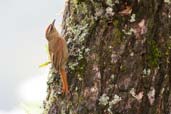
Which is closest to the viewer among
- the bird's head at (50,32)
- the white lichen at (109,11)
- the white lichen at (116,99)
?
the white lichen at (116,99)

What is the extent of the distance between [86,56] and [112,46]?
5.7 inches

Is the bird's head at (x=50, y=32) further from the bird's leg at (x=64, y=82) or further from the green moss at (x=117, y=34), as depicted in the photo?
the green moss at (x=117, y=34)

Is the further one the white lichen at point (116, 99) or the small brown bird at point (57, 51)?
the small brown bird at point (57, 51)

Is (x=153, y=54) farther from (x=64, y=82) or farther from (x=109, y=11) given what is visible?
(x=64, y=82)

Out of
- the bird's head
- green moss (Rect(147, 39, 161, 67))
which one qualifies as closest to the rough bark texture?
green moss (Rect(147, 39, 161, 67))

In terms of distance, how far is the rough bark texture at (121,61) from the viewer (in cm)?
213

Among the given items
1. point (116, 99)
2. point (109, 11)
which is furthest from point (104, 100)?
point (109, 11)

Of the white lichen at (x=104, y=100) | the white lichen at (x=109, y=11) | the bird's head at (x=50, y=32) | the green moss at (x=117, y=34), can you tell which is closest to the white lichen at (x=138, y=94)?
the white lichen at (x=104, y=100)

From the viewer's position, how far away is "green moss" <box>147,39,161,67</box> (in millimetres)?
2150

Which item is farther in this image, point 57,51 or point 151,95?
point 57,51

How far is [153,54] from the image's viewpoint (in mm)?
2156

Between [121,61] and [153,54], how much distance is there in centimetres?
15

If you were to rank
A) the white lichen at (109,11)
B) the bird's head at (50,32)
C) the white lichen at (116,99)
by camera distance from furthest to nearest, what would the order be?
the bird's head at (50,32), the white lichen at (109,11), the white lichen at (116,99)

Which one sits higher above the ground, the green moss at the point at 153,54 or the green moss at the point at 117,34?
the green moss at the point at 117,34
